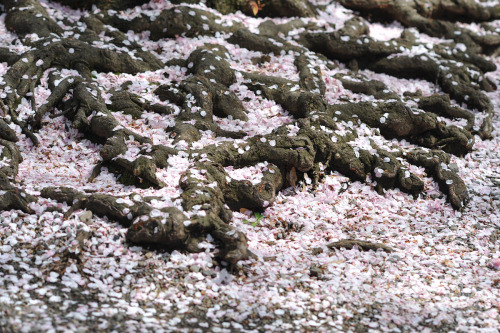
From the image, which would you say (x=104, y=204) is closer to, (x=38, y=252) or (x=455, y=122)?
(x=38, y=252)

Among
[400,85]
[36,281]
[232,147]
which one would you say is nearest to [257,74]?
[232,147]

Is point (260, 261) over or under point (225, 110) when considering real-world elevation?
under

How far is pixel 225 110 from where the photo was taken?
9.07 meters

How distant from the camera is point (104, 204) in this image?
20.8 feet

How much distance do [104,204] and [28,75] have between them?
3850 mm

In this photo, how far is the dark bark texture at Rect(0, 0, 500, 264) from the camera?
6.50m

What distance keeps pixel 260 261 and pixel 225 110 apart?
3720 millimetres

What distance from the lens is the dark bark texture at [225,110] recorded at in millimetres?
6504

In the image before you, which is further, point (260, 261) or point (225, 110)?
point (225, 110)

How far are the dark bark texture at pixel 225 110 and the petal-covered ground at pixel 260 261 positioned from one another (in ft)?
0.64

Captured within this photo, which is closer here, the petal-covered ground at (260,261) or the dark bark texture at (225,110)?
the petal-covered ground at (260,261)

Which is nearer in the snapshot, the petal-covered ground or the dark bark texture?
the petal-covered ground

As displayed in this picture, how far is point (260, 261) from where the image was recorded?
620 cm

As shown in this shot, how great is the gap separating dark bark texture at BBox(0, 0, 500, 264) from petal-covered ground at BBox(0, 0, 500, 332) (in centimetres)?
20
